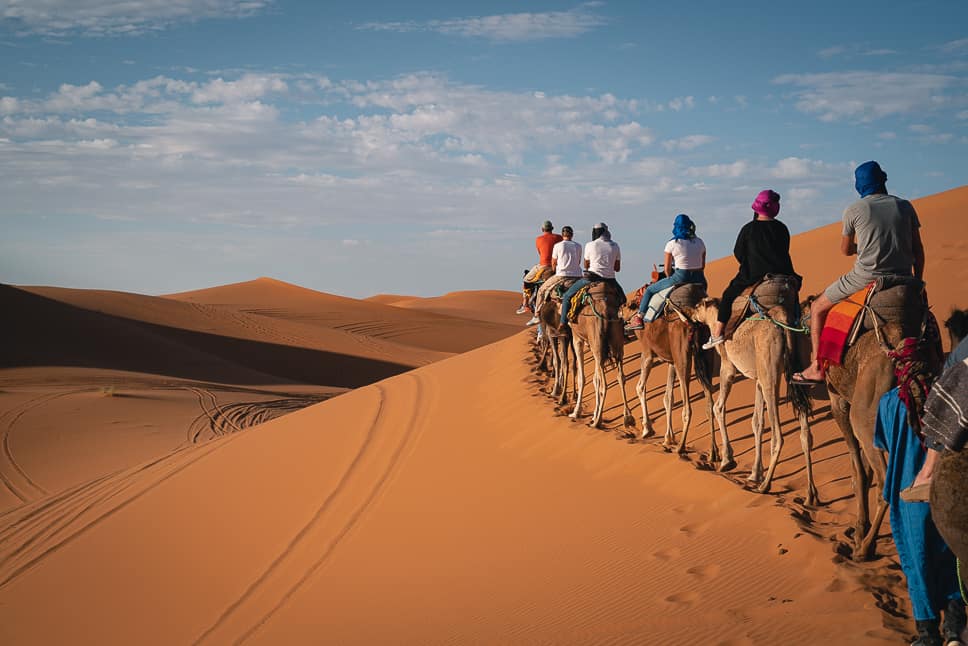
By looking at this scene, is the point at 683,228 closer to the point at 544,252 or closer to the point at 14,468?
the point at 544,252

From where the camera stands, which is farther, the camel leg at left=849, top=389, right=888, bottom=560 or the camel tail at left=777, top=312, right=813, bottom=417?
the camel tail at left=777, top=312, right=813, bottom=417

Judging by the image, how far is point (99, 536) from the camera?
1255 centimetres

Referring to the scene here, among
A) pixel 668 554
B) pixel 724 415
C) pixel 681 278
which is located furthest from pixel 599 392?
pixel 668 554

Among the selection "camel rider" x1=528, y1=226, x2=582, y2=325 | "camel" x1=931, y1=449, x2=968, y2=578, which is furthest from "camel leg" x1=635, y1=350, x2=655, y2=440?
"camel" x1=931, y1=449, x2=968, y2=578

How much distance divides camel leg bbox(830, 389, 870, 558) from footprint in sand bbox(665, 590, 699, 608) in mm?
1355

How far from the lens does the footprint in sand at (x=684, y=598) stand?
6319 mm

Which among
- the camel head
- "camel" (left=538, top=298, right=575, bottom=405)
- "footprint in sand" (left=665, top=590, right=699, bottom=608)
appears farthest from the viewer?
"camel" (left=538, top=298, right=575, bottom=405)

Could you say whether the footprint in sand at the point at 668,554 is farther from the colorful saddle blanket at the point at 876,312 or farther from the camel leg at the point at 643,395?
the camel leg at the point at 643,395

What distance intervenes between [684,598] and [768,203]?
477 cm

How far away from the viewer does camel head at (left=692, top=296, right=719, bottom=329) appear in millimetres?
10242

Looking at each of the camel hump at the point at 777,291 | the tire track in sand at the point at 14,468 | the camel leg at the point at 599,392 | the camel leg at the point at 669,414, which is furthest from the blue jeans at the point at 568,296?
the tire track in sand at the point at 14,468

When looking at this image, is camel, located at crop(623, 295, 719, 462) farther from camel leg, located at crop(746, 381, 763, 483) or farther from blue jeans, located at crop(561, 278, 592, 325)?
blue jeans, located at crop(561, 278, 592, 325)

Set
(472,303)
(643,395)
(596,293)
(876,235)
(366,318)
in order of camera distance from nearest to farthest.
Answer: (876,235) < (643,395) < (596,293) < (366,318) < (472,303)

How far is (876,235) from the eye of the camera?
6.77m
